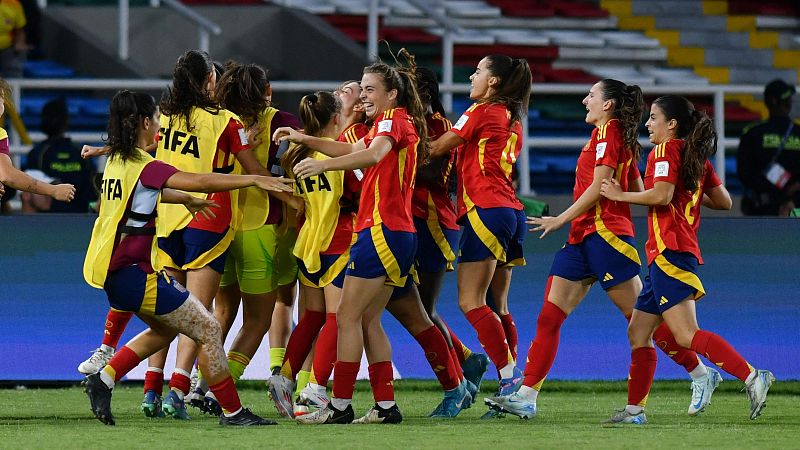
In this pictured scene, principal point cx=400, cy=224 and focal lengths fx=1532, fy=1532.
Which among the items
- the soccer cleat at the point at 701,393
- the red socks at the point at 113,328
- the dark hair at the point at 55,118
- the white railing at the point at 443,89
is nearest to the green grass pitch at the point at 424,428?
the soccer cleat at the point at 701,393

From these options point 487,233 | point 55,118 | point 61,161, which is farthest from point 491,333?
point 55,118

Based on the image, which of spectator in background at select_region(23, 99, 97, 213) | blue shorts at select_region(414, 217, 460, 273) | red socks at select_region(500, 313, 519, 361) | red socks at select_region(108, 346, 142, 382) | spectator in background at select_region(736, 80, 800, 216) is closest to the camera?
red socks at select_region(108, 346, 142, 382)

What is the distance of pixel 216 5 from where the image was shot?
16078 millimetres

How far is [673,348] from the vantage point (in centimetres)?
822

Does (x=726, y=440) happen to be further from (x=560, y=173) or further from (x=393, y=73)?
(x=560, y=173)

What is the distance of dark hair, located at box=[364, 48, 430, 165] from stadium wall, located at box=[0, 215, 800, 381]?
237 centimetres

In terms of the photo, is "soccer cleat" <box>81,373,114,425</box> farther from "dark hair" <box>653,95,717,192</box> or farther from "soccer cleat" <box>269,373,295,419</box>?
"dark hair" <box>653,95,717,192</box>

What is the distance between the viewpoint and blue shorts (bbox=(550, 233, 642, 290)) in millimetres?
7656

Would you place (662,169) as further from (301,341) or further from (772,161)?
(772,161)

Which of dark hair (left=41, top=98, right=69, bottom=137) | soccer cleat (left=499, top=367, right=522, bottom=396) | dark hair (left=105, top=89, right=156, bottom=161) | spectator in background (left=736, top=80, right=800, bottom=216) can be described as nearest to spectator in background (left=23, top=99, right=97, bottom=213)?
dark hair (left=41, top=98, right=69, bottom=137)

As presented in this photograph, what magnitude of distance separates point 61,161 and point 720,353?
5.66m

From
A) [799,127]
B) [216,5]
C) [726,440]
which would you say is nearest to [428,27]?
[216,5]

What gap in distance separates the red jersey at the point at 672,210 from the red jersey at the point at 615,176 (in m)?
0.13

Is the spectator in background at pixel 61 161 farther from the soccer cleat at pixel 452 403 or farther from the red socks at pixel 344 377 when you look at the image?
the red socks at pixel 344 377
